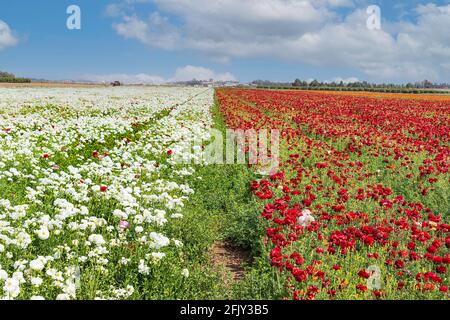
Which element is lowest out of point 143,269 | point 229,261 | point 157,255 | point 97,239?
point 229,261

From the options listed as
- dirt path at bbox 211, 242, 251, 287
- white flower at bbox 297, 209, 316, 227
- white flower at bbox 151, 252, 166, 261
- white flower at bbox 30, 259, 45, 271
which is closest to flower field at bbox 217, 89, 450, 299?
white flower at bbox 297, 209, 316, 227

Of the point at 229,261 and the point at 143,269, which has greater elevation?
the point at 143,269

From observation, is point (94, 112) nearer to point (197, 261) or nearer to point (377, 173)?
point (377, 173)

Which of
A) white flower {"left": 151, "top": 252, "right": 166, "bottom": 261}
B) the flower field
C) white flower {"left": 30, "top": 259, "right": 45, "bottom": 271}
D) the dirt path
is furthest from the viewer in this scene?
the dirt path

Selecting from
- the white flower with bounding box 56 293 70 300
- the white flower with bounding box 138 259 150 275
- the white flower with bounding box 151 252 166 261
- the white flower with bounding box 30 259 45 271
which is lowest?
the white flower with bounding box 138 259 150 275

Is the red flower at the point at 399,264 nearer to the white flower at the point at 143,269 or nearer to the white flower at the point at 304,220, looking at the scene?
the white flower at the point at 304,220

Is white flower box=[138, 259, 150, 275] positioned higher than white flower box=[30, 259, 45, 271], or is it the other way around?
white flower box=[30, 259, 45, 271]

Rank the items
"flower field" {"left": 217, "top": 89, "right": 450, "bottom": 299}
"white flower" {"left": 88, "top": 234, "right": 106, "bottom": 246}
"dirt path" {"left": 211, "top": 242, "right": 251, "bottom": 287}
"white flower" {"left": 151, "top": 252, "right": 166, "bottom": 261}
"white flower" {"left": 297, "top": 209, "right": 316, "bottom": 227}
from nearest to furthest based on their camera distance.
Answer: "flower field" {"left": 217, "top": 89, "right": 450, "bottom": 299} → "white flower" {"left": 151, "top": 252, "right": 166, "bottom": 261} → "white flower" {"left": 88, "top": 234, "right": 106, "bottom": 246} → "dirt path" {"left": 211, "top": 242, "right": 251, "bottom": 287} → "white flower" {"left": 297, "top": 209, "right": 316, "bottom": 227}

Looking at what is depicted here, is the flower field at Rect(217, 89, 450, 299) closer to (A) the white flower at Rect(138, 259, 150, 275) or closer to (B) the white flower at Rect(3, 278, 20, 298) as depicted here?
(A) the white flower at Rect(138, 259, 150, 275)

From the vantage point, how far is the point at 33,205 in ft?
19.5

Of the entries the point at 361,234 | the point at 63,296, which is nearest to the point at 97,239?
the point at 63,296

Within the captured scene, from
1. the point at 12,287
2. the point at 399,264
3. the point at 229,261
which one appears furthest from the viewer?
the point at 229,261

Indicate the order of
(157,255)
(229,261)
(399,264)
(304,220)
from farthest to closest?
(229,261) < (304,220) < (157,255) < (399,264)

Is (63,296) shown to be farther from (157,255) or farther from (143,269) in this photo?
(157,255)
